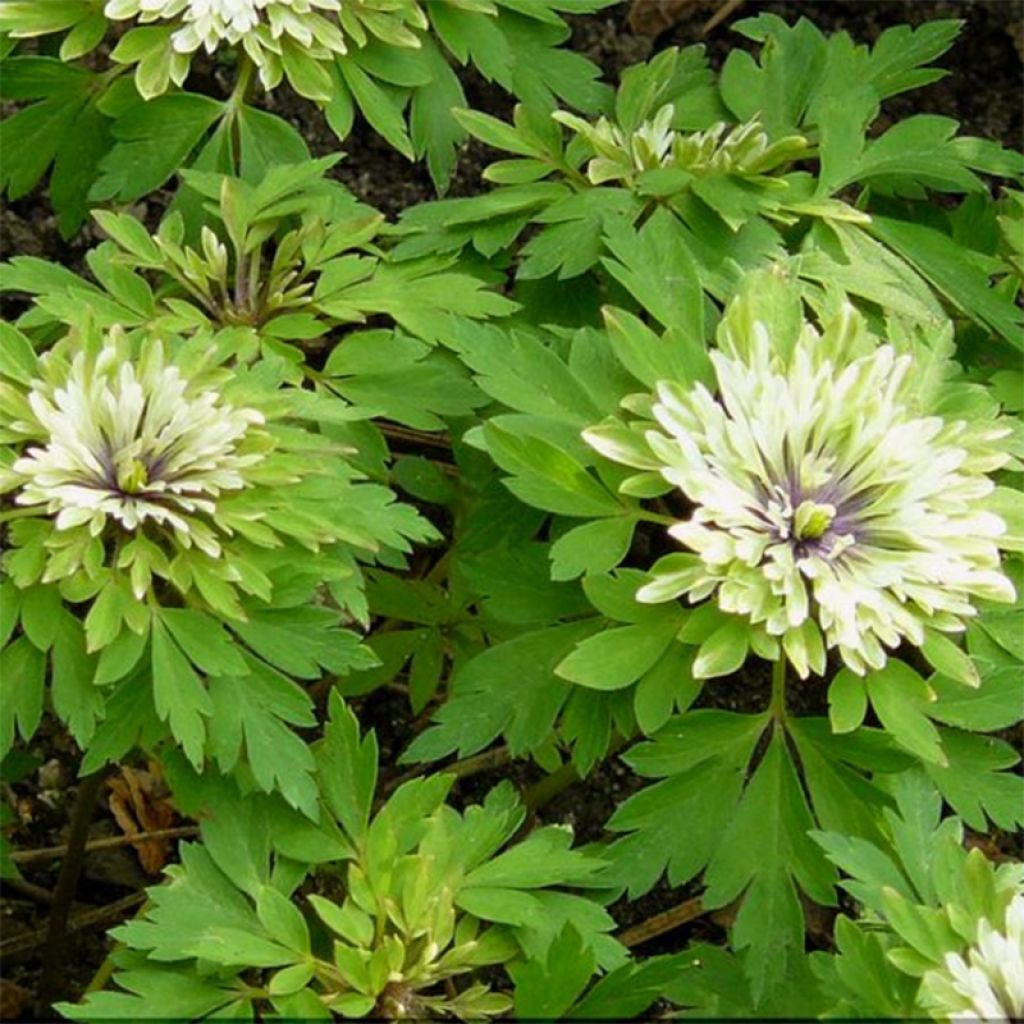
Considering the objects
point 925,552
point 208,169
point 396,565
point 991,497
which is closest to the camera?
point 925,552

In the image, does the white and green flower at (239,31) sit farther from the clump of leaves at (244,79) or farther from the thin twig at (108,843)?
the thin twig at (108,843)

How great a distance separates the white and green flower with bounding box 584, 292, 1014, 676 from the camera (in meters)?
1.53

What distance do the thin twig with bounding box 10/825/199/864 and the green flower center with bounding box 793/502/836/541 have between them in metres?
1.03

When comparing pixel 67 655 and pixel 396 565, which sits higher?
pixel 396 565

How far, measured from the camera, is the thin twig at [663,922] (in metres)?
2.12

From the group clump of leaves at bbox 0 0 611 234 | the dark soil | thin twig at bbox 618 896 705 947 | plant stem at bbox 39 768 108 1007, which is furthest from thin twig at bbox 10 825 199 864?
clump of leaves at bbox 0 0 611 234

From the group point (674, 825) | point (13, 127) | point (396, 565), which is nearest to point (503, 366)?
point (396, 565)

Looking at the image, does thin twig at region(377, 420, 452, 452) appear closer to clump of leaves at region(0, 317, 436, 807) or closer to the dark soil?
the dark soil

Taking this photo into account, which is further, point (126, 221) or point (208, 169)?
point (208, 169)

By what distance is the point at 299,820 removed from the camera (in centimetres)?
167

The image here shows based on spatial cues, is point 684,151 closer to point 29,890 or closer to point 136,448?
point 136,448

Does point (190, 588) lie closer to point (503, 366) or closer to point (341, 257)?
point (503, 366)

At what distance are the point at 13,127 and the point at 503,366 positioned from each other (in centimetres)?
89

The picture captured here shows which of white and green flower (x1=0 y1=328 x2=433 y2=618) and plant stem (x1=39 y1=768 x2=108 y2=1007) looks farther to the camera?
plant stem (x1=39 y1=768 x2=108 y2=1007)
